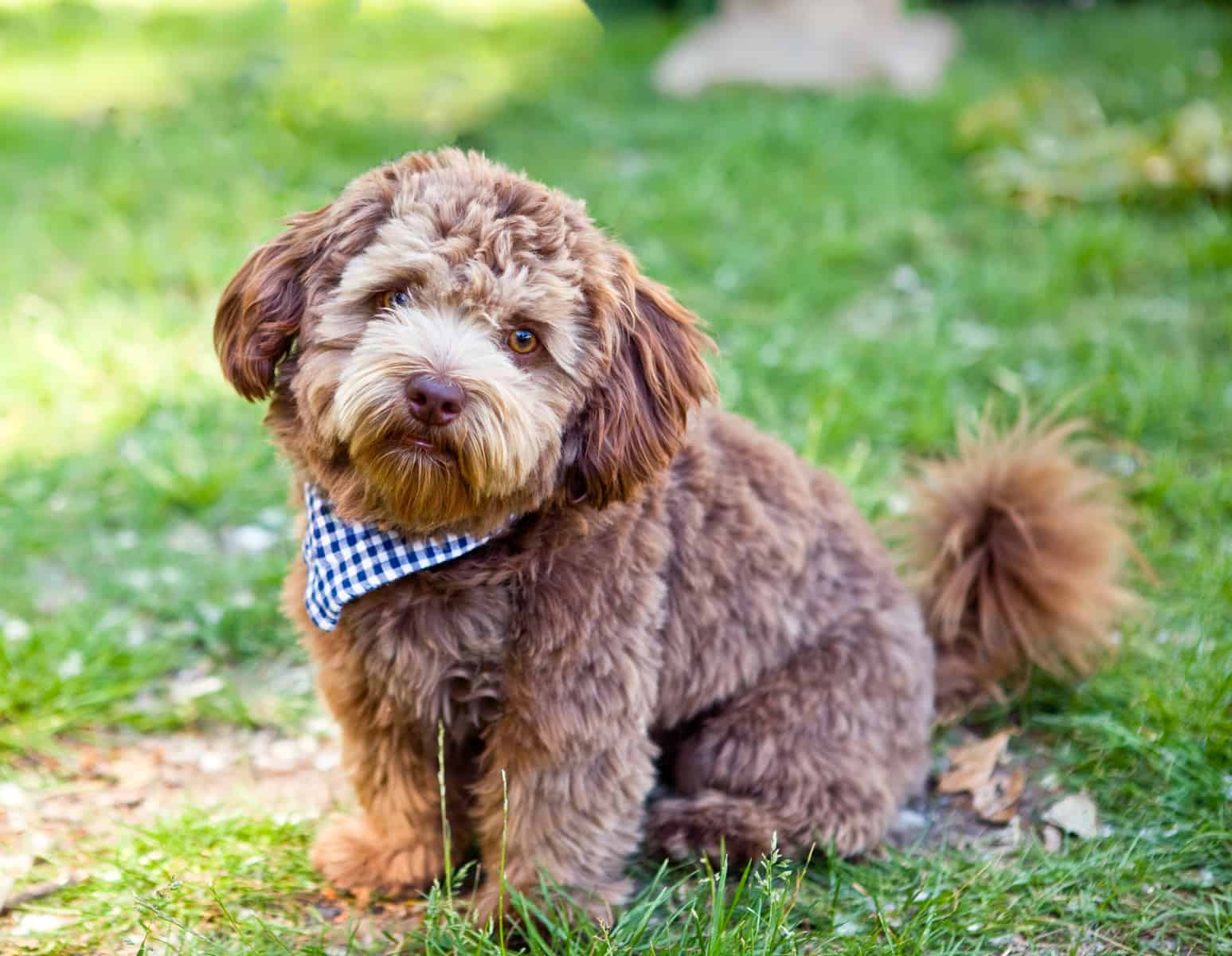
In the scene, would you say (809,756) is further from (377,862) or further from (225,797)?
(225,797)

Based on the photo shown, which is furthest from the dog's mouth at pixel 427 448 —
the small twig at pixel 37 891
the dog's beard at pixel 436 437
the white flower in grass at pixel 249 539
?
the white flower in grass at pixel 249 539

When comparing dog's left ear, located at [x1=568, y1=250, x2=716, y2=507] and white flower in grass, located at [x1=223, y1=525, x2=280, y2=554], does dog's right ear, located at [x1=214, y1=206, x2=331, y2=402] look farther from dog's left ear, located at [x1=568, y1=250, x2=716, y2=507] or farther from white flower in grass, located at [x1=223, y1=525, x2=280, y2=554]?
white flower in grass, located at [x1=223, y1=525, x2=280, y2=554]

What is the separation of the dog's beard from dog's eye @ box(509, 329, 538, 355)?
0.07 meters

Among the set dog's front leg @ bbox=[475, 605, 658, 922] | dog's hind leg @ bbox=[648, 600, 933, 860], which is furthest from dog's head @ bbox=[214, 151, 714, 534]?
dog's hind leg @ bbox=[648, 600, 933, 860]

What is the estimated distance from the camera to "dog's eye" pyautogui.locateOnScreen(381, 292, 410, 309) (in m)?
2.18

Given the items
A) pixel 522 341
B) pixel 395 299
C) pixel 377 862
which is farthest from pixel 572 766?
pixel 395 299

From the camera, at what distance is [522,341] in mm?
2197

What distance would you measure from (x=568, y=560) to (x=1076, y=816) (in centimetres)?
148

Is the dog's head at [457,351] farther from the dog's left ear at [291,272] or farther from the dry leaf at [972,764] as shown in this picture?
the dry leaf at [972,764]

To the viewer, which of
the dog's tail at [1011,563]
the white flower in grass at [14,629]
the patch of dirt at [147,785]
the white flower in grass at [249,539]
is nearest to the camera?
the patch of dirt at [147,785]

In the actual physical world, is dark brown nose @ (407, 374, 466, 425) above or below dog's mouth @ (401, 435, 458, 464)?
above

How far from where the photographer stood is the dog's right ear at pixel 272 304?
2258 millimetres

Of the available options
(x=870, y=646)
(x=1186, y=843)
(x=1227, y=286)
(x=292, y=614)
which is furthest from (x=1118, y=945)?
(x=1227, y=286)

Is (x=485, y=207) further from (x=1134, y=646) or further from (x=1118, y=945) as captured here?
(x=1134, y=646)
